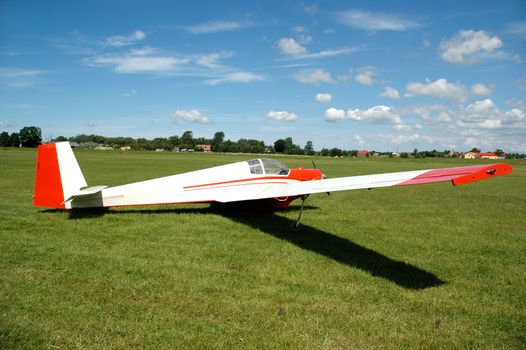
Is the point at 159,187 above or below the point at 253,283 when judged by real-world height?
above

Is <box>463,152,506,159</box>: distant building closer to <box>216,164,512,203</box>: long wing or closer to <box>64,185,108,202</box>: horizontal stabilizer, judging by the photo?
<box>216,164,512,203</box>: long wing

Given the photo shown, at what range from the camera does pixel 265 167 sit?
10.6 metres

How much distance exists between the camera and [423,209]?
12.3 meters

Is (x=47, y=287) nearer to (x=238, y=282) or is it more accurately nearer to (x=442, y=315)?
(x=238, y=282)

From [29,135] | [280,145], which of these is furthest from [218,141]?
[29,135]

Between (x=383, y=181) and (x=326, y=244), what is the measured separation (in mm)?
1945

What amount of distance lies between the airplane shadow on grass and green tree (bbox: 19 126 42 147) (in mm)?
139467

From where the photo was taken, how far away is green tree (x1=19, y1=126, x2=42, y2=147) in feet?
424

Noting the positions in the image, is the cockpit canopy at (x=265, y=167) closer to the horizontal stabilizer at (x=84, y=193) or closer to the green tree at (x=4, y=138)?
the horizontal stabilizer at (x=84, y=193)

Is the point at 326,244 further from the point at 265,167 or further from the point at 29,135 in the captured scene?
the point at 29,135

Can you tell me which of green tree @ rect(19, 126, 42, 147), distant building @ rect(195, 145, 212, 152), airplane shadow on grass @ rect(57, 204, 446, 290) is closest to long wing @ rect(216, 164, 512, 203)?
airplane shadow on grass @ rect(57, 204, 446, 290)

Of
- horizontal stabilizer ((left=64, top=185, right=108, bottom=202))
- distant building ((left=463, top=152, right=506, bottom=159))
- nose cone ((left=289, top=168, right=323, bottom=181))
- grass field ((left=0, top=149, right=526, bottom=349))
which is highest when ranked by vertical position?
distant building ((left=463, top=152, right=506, bottom=159))

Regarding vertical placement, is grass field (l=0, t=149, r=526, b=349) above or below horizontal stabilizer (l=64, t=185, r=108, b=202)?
below

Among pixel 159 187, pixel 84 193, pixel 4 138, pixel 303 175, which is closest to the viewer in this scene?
pixel 84 193
